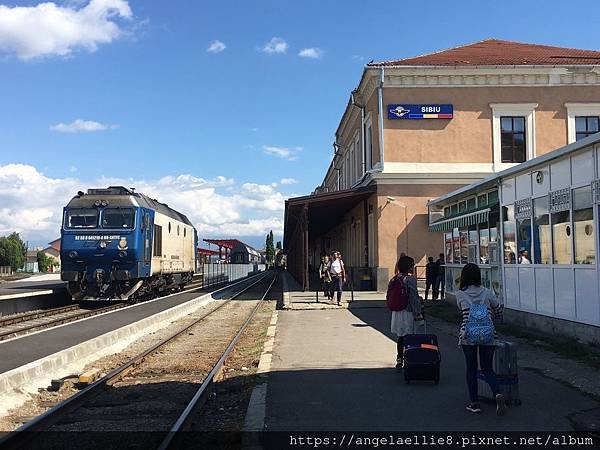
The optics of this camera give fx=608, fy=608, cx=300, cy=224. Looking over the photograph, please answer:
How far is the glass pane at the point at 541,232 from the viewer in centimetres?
1147

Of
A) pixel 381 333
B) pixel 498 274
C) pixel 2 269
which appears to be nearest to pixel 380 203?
pixel 498 274

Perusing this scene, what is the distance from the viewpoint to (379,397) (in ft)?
22.3

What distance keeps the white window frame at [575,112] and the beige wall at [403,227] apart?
6.86 m

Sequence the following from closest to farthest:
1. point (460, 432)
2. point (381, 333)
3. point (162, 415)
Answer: point (460, 432) < point (162, 415) < point (381, 333)

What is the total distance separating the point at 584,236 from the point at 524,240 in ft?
8.29

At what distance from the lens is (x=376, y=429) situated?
5480mm

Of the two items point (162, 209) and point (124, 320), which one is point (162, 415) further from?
point (162, 209)

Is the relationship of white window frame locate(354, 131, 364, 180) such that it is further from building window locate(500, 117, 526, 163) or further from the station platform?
the station platform

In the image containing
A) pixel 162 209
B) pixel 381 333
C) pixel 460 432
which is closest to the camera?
pixel 460 432

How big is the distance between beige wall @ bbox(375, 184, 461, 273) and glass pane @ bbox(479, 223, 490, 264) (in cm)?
897

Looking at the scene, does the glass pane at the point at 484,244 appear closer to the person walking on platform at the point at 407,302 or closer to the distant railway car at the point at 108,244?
the person walking on platform at the point at 407,302

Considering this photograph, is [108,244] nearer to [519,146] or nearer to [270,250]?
[519,146]

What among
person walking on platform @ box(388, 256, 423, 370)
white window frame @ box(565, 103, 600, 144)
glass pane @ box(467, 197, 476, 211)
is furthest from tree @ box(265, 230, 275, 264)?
person walking on platform @ box(388, 256, 423, 370)

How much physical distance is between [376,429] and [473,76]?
74.8 ft
